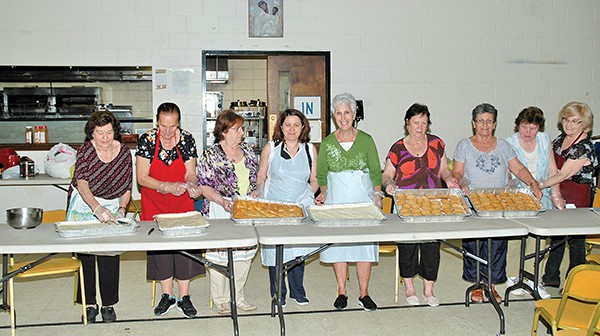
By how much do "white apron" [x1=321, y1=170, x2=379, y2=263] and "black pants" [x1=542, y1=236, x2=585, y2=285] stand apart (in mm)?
1559

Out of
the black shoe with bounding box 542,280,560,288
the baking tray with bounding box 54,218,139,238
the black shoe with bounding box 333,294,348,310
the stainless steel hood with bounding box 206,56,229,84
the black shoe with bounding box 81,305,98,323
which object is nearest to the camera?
the baking tray with bounding box 54,218,139,238

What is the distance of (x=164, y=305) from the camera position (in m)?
4.18

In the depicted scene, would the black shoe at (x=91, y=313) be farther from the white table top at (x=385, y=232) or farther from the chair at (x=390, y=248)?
the chair at (x=390, y=248)

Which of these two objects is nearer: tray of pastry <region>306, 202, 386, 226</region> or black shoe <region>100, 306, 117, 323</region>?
tray of pastry <region>306, 202, 386, 226</region>

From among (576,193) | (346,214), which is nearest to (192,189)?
(346,214)

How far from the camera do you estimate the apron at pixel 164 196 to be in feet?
13.2

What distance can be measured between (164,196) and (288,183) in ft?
2.76

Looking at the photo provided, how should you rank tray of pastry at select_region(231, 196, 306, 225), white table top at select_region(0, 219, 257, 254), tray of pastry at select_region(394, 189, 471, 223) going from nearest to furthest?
white table top at select_region(0, 219, 257, 254)
tray of pastry at select_region(231, 196, 306, 225)
tray of pastry at select_region(394, 189, 471, 223)

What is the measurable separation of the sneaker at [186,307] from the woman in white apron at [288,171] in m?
0.57

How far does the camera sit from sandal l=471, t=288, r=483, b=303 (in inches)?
175

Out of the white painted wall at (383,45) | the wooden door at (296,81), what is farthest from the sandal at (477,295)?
the wooden door at (296,81)

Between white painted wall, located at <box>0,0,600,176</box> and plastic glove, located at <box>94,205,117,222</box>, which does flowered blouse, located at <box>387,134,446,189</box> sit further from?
white painted wall, located at <box>0,0,600,176</box>

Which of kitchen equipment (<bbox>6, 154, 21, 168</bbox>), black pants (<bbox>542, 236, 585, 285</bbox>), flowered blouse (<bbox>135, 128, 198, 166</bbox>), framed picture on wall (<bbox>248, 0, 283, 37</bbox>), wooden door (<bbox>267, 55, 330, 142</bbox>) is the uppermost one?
framed picture on wall (<bbox>248, 0, 283, 37</bbox>)

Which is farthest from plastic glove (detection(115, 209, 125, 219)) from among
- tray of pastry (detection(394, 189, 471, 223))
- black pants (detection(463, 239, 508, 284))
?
black pants (detection(463, 239, 508, 284))
